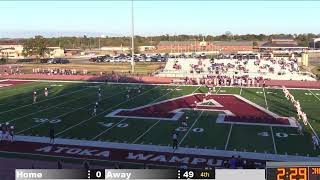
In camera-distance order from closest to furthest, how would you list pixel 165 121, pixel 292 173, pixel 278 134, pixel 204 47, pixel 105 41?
1. pixel 292 173
2. pixel 278 134
3. pixel 165 121
4. pixel 204 47
5. pixel 105 41

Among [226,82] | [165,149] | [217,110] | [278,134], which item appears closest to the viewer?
[165,149]

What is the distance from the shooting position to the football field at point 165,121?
2030 cm

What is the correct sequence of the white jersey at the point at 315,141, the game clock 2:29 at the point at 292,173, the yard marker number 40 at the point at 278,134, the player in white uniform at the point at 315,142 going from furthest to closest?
the yard marker number 40 at the point at 278,134, the white jersey at the point at 315,141, the player in white uniform at the point at 315,142, the game clock 2:29 at the point at 292,173

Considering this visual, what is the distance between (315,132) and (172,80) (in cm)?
2517

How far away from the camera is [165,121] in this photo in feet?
85.5

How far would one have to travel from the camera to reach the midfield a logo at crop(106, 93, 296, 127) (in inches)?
1038

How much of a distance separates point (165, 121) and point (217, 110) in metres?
4.92

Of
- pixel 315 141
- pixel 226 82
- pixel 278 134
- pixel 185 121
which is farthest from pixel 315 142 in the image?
pixel 226 82

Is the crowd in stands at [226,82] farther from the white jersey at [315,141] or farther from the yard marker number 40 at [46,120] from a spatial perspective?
the white jersey at [315,141]

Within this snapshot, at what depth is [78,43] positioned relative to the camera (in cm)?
15488

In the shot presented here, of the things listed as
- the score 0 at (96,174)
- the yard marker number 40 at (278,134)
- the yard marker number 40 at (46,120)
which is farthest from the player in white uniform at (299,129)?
the score 0 at (96,174)

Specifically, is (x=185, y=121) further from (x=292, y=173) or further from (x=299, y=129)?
(x=292, y=173)
